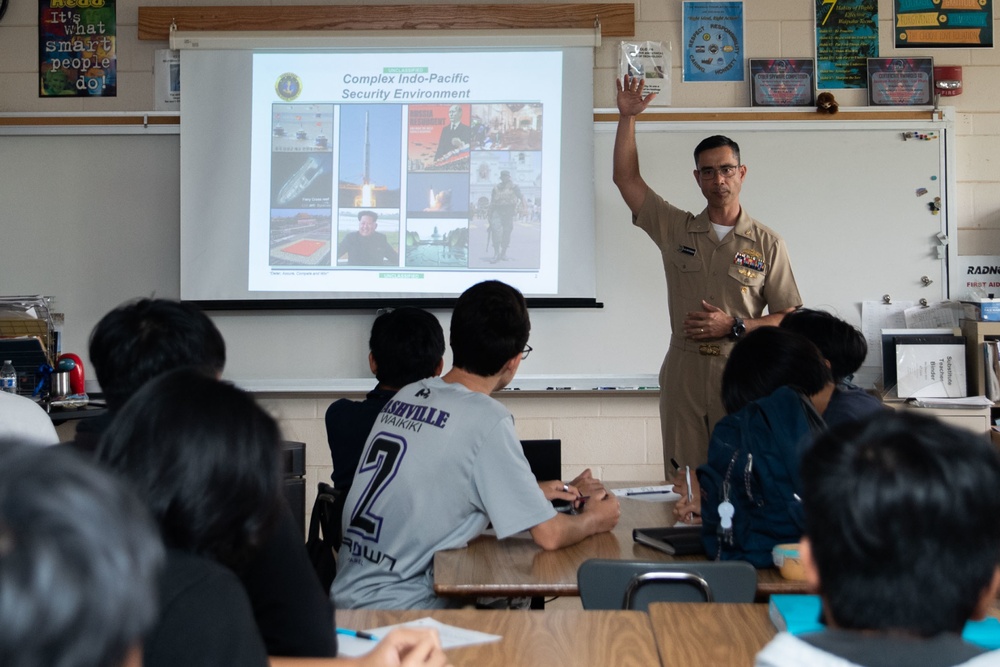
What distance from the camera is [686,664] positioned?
1494mm

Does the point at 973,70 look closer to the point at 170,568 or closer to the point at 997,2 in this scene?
the point at 997,2

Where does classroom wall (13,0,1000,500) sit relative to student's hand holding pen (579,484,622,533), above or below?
above

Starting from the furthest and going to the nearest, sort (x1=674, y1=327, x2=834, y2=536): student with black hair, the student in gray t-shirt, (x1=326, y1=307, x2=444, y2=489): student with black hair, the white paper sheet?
the white paper sheet
(x1=326, y1=307, x2=444, y2=489): student with black hair
(x1=674, y1=327, x2=834, y2=536): student with black hair
the student in gray t-shirt

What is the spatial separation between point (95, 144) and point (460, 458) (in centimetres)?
313

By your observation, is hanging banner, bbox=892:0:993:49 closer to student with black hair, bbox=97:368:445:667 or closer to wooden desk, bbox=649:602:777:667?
wooden desk, bbox=649:602:777:667

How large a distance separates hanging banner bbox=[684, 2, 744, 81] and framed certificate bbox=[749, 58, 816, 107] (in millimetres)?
83

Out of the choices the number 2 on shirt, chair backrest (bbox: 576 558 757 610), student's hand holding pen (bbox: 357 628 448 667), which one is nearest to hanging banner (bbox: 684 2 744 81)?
the number 2 on shirt

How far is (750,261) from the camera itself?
3.82m

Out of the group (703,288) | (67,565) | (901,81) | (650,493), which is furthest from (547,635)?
(901,81)

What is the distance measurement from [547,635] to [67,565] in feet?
4.08

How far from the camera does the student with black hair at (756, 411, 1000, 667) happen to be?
2.84ft

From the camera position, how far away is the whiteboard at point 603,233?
444cm

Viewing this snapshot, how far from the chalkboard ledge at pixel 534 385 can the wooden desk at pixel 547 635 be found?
2670mm

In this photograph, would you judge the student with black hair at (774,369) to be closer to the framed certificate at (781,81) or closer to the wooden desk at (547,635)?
the wooden desk at (547,635)
